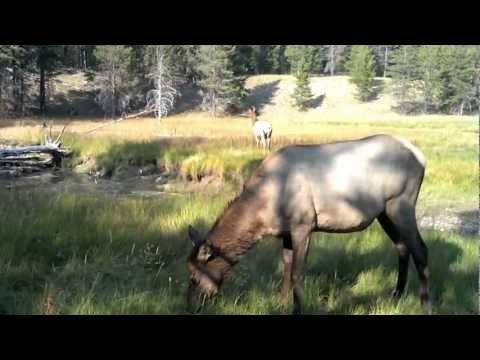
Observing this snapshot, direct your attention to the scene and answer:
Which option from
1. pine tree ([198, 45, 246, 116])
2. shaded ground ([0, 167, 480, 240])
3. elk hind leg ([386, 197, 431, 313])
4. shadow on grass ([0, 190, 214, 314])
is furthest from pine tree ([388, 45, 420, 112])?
elk hind leg ([386, 197, 431, 313])

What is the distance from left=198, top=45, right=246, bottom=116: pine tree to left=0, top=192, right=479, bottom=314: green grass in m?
36.8

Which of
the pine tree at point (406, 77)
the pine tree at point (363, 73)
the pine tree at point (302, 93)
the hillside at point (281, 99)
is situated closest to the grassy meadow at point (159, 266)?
the hillside at point (281, 99)

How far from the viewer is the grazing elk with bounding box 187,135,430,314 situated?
177 inches

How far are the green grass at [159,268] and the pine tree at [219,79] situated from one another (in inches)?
1447

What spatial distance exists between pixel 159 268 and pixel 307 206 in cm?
190

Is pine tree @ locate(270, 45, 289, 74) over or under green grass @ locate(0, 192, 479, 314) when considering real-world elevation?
over

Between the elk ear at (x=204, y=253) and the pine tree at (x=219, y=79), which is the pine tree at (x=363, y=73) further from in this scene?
the elk ear at (x=204, y=253)

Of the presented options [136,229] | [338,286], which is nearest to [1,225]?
[136,229]

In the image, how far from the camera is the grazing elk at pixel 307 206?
449cm

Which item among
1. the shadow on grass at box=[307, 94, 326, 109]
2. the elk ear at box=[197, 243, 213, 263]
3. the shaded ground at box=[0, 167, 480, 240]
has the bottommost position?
→ the shaded ground at box=[0, 167, 480, 240]

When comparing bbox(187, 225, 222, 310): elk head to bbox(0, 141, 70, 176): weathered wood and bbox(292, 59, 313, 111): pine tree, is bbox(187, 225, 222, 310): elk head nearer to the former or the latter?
bbox(0, 141, 70, 176): weathered wood

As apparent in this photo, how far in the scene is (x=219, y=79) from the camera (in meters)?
45.2

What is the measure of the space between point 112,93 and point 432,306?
3592cm

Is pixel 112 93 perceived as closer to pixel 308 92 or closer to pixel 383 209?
pixel 308 92
